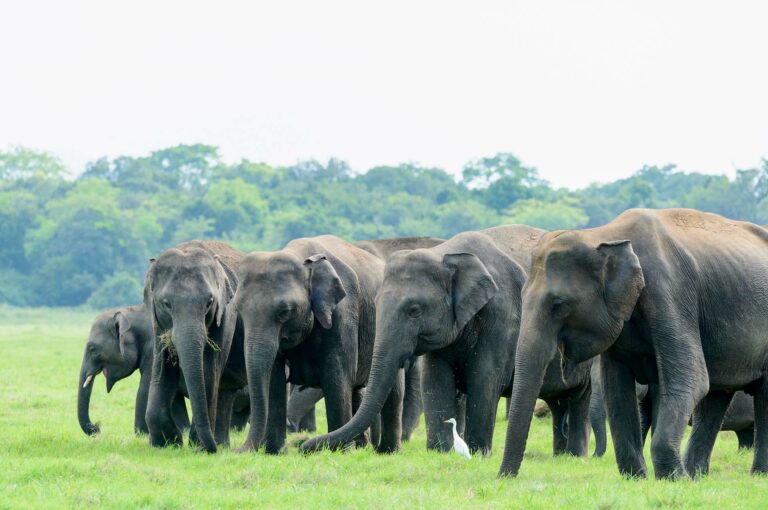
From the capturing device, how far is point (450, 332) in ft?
35.4

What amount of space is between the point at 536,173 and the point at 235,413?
8730cm

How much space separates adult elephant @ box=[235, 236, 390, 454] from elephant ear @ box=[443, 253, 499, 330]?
956mm

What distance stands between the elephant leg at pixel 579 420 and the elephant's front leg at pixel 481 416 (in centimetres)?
138

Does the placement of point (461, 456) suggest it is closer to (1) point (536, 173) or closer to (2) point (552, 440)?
(2) point (552, 440)

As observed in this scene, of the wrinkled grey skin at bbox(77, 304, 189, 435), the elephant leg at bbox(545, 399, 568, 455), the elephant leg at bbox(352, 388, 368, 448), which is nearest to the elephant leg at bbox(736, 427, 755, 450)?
the elephant leg at bbox(545, 399, 568, 455)

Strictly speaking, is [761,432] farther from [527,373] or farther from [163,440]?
[163,440]

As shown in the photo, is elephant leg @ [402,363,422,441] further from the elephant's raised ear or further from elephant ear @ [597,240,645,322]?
elephant ear @ [597,240,645,322]

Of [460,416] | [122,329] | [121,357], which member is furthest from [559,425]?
[121,357]

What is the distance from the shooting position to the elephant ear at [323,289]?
11.1 metres

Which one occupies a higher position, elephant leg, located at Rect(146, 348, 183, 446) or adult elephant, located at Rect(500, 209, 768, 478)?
adult elephant, located at Rect(500, 209, 768, 478)

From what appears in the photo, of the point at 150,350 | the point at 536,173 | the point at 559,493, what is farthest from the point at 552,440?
the point at 536,173

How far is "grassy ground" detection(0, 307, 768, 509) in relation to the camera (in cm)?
815

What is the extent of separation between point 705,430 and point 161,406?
4.37 m

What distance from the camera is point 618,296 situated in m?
8.72
